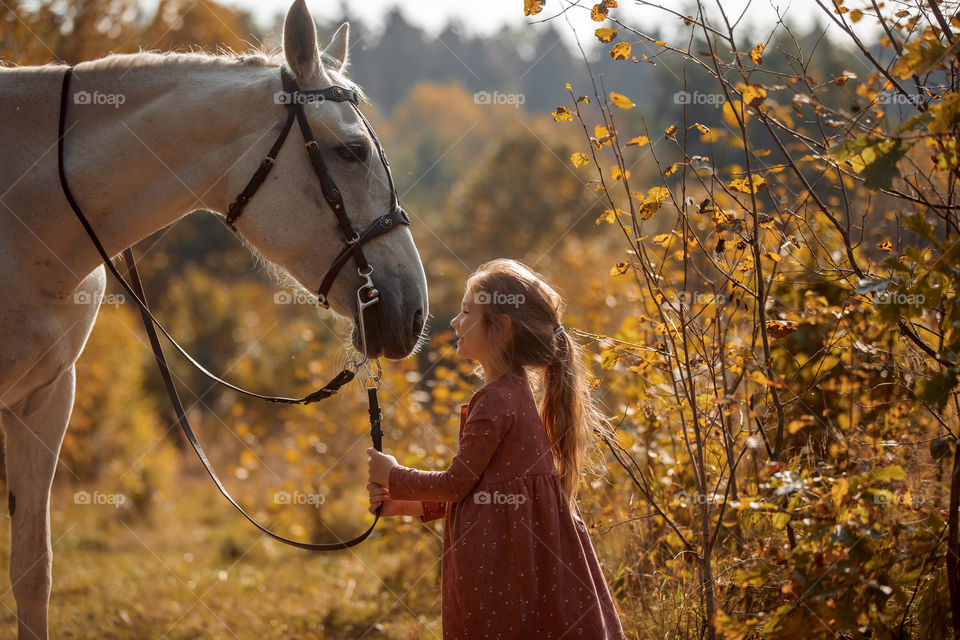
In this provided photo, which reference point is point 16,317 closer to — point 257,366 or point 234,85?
point 234,85

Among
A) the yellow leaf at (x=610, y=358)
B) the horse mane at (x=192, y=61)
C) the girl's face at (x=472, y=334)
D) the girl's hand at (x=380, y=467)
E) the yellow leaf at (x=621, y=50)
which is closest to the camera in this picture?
the girl's hand at (x=380, y=467)

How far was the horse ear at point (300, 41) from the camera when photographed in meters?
2.28

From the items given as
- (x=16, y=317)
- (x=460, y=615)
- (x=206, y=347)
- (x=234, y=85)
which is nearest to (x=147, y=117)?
(x=234, y=85)

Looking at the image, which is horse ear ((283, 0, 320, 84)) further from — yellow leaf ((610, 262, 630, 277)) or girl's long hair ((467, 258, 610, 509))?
yellow leaf ((610, 262, 630, 277))

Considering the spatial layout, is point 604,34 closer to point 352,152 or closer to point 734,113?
point 734,113

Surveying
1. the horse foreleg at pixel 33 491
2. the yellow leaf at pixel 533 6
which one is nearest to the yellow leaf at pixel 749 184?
the yellow leaf at pixel 533 6

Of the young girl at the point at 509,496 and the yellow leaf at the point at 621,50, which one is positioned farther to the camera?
the yellow leaf at the point at 621,50

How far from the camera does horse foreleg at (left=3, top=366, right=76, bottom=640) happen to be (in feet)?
8.81

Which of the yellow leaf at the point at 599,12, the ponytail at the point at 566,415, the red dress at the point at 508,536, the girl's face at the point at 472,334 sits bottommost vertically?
the red dress at the point at 508,536

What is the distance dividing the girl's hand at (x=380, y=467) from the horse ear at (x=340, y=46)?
1.45 metres

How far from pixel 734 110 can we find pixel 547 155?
21479 mm

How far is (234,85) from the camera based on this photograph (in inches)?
95.2

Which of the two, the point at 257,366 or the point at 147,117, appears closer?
the point at 147,117

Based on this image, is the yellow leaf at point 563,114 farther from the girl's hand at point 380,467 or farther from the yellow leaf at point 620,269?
the girl's hand at point 380,467
